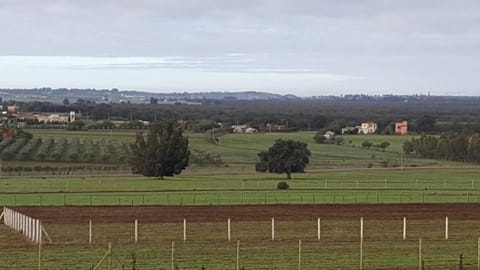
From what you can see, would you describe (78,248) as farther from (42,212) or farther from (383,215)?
(383,215)

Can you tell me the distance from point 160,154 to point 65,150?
1457 inches

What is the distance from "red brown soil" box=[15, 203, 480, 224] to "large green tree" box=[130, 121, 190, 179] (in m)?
41.6

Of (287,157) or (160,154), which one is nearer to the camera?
(160,154)

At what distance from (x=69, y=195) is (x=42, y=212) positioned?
52.9ft

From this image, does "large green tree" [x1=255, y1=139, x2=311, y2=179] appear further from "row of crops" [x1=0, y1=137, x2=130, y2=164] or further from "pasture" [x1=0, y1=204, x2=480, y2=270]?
"pasture" [x1=0, y1=204, x2=480, y2=270]

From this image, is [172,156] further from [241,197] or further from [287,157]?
[241,197]

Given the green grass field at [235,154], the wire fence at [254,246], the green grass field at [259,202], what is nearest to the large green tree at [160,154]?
the green grass field at [259,202]

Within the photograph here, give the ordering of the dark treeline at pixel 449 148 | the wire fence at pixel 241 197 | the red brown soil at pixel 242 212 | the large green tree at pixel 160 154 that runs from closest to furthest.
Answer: the red brown soil at pixel 242 212
the wire fence at pixel 241 197
the large green tree at pixel 160 154
the dark treeline at pixel 449 148

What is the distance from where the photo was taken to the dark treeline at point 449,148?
445ft

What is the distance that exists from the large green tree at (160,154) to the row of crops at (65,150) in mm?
21088

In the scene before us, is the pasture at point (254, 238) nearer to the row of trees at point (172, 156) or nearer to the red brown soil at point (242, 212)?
the red brown soil at point (242, 212)

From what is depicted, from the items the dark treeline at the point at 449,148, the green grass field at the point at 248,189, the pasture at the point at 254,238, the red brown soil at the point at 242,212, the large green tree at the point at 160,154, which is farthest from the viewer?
the dark treeline at the point at 449,148

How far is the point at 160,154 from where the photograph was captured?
340 ft

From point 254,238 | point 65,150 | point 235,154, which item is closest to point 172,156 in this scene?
point 65,150
